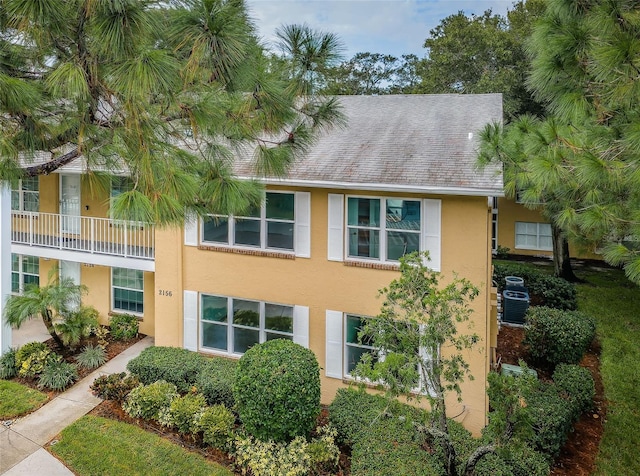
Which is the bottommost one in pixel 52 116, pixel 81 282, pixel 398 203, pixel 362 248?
pixel 81 282

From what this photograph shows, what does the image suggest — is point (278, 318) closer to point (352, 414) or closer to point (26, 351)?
point (352, 414)

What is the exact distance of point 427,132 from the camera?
1132cm

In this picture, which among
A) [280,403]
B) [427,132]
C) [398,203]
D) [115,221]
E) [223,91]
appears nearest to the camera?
[115,221]

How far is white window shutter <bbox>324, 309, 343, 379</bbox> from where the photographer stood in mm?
10203

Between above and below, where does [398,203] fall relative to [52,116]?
below

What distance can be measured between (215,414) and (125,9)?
702cm

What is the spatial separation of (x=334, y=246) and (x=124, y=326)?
7.35 meters

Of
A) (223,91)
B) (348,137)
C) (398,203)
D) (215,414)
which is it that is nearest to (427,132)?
(348,137)

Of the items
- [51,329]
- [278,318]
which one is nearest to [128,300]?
[51,329]

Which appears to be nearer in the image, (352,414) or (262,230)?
(352,414)

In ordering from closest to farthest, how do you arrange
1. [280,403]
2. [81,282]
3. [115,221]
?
[115,221]
[280,403]
[81,282]

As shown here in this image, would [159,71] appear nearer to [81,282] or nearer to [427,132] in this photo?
[427,132]

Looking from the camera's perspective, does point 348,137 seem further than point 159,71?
Yes

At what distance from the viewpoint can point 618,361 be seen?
39.5 ft
